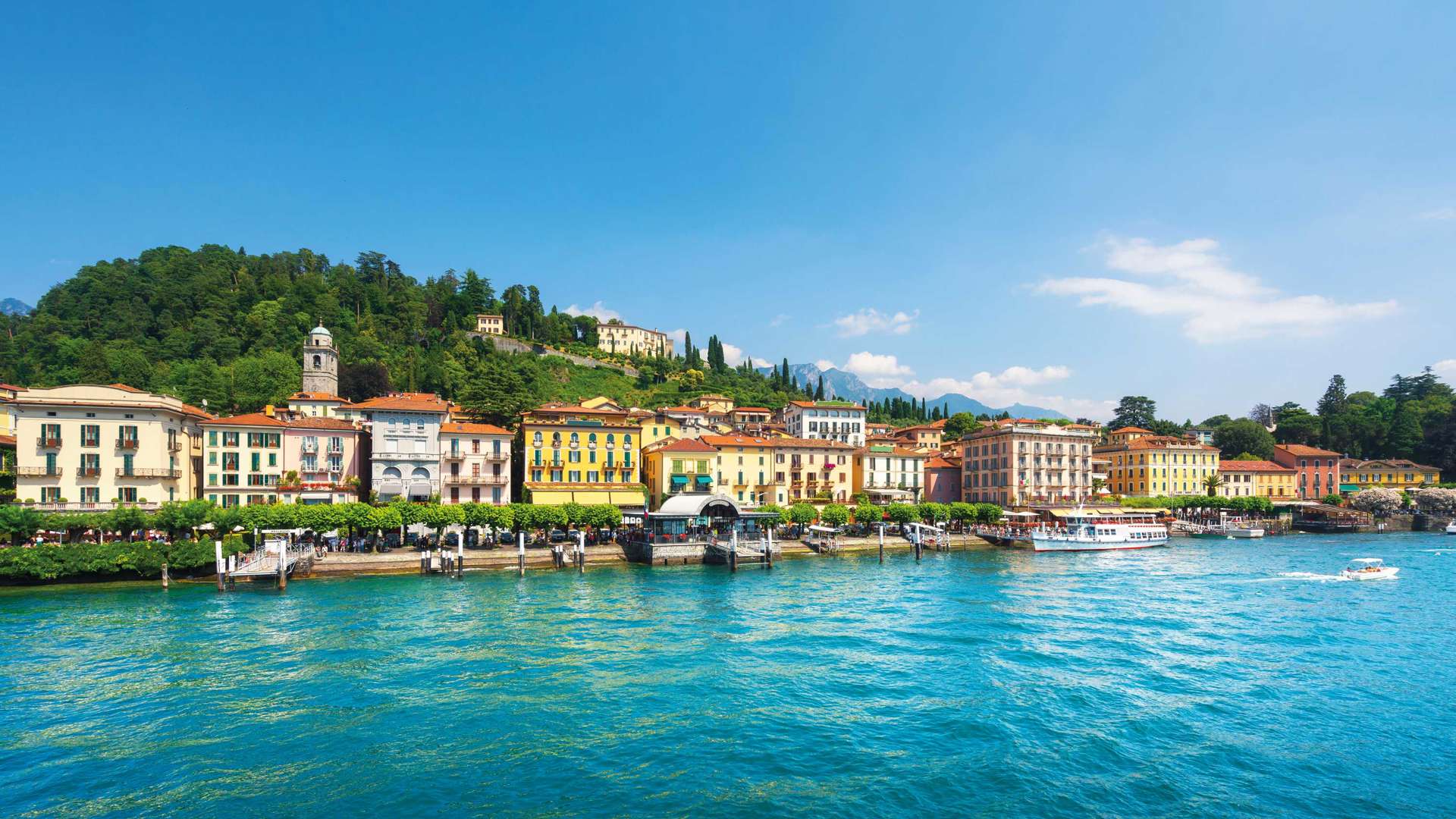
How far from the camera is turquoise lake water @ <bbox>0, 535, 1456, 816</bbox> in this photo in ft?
54.5

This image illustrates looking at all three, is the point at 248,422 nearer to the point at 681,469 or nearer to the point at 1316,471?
the point at 681,469

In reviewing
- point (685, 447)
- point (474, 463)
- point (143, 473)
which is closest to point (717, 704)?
point (474, 463)

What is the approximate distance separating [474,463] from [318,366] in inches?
1408

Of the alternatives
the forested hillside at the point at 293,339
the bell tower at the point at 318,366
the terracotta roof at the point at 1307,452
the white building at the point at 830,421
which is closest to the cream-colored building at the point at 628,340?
the forested hillside at the point at 293,339

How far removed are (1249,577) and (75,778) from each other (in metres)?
61.6

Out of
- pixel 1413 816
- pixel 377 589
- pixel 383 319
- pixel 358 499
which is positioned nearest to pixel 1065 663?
pixel 1413 816

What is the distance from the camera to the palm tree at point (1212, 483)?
98.4 metres

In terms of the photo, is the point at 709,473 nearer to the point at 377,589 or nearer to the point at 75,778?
the point at 377,589

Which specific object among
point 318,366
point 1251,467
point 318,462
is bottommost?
point 1251,467

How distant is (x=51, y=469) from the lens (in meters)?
49.6

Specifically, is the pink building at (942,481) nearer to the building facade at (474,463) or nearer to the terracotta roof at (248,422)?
the building facade at (474,463)

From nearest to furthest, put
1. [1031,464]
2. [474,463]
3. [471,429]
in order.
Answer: [474,463] → [471,429] → [1031,464]

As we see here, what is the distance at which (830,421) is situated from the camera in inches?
4225

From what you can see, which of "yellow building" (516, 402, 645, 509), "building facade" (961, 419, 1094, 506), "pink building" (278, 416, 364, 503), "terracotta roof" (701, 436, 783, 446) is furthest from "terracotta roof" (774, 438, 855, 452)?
"pink building" (278, 416, 364, 503)
